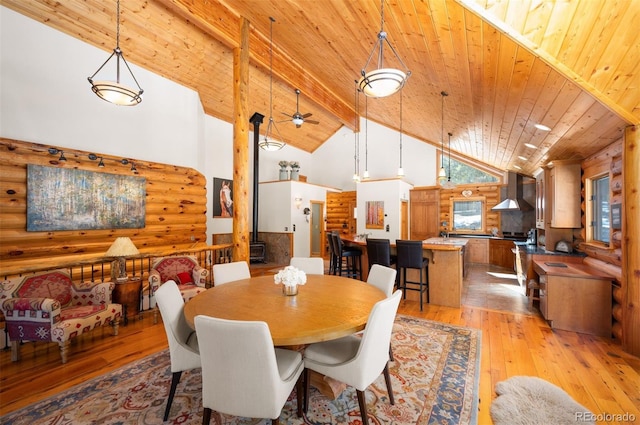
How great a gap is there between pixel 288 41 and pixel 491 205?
702 centimetres

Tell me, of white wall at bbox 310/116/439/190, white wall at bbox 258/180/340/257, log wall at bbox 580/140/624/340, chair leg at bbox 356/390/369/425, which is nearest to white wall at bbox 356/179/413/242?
white wall at bbox 310/116/439/190

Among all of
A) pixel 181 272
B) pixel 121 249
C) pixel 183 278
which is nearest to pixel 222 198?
pixel 181 272

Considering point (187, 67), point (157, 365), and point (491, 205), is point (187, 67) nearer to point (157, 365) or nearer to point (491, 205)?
point (157, 365)

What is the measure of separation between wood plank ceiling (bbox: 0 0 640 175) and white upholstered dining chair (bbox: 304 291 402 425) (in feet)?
6.29

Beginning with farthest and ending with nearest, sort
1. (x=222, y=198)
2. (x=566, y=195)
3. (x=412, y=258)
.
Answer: (x=222, y=198) < (x=566, y=195) < (x=412, y=258)

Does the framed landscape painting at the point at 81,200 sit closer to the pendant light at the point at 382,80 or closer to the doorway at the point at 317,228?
the pendant light at the point at 382,80

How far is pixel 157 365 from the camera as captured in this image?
2498 mm

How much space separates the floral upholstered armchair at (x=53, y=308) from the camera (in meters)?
2.51

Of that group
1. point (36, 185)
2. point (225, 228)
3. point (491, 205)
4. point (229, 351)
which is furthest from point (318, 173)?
point (229, 351)

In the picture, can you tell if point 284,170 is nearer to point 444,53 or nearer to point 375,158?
point 375,158

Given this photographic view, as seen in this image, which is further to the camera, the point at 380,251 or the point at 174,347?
the point at 380,251

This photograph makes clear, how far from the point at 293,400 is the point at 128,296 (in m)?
2.68

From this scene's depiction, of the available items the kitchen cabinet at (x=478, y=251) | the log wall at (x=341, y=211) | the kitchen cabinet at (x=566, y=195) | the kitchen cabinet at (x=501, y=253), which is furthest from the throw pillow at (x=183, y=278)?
the kitchen cabinet at (x=501, y=253)

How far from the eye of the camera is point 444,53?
8.96 ft
